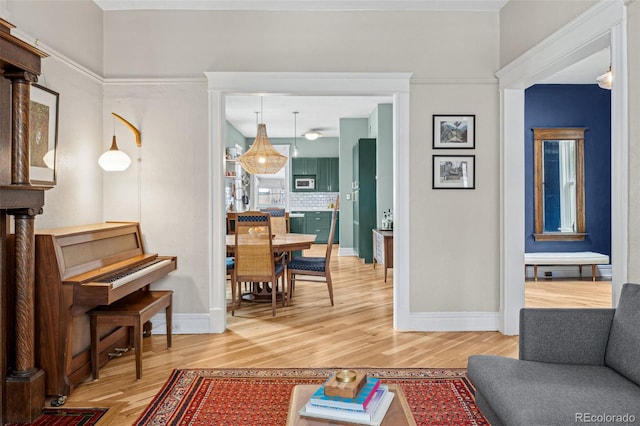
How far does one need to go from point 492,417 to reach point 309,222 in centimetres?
926

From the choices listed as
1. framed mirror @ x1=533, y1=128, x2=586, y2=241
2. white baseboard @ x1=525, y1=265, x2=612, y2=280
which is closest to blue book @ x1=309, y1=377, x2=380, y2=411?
white baseboard @ x1=525, y1=265, x2=612, y2=280

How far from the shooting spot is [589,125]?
6.16 m

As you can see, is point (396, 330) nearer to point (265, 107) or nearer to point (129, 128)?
point (129, 128)

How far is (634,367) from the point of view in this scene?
1.70 meters

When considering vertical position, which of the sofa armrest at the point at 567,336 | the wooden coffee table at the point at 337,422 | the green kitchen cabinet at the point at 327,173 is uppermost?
the green kitchen cabinet at the point at 327,173

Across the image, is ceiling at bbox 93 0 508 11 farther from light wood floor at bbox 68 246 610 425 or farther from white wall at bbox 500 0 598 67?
light wood floor at bbox 68 246 610 425

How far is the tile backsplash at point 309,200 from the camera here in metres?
11.2

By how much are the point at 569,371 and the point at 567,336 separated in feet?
0.61

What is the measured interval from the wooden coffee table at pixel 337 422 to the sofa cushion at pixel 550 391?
371 millimetres

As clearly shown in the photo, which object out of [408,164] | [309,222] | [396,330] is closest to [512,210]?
[408,164]

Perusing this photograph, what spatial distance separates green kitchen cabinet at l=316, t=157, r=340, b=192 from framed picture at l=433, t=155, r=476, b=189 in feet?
24.2

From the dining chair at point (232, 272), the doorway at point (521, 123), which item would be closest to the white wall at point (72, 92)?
the dining chair at point (232, 272)

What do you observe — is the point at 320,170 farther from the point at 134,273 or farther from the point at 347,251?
the point at 134,273

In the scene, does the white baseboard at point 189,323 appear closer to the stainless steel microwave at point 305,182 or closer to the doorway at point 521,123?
the doorway at point 521,123
